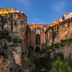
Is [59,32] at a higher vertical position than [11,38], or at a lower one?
higher

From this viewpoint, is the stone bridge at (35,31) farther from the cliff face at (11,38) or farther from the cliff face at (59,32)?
the cliff face at (11,38)

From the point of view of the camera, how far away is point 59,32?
84312mm

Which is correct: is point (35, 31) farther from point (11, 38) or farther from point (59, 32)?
point (11, 38)

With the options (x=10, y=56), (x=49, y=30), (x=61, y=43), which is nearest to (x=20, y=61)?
(x=10, y=56)

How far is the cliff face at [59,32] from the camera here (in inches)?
3191

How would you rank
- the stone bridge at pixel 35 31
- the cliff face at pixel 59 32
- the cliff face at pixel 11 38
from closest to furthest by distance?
1. the cliff face at pixel 11 38
2. the cliff face at pixel 59 32
3. the stone bridge at pixel 35 31

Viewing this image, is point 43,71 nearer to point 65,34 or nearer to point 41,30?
point 65,34

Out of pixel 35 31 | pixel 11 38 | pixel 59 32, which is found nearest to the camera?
pixel 11 38

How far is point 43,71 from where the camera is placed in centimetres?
7481

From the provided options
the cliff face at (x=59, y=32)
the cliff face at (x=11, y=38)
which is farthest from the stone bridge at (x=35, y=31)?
the cliff face at (x=11, y=38)

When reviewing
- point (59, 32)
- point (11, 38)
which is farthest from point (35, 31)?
point (11, 38)

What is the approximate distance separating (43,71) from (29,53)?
18.9 feet

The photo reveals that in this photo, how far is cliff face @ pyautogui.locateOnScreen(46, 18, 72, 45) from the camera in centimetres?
8106

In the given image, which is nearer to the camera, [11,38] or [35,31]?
[11,38]
